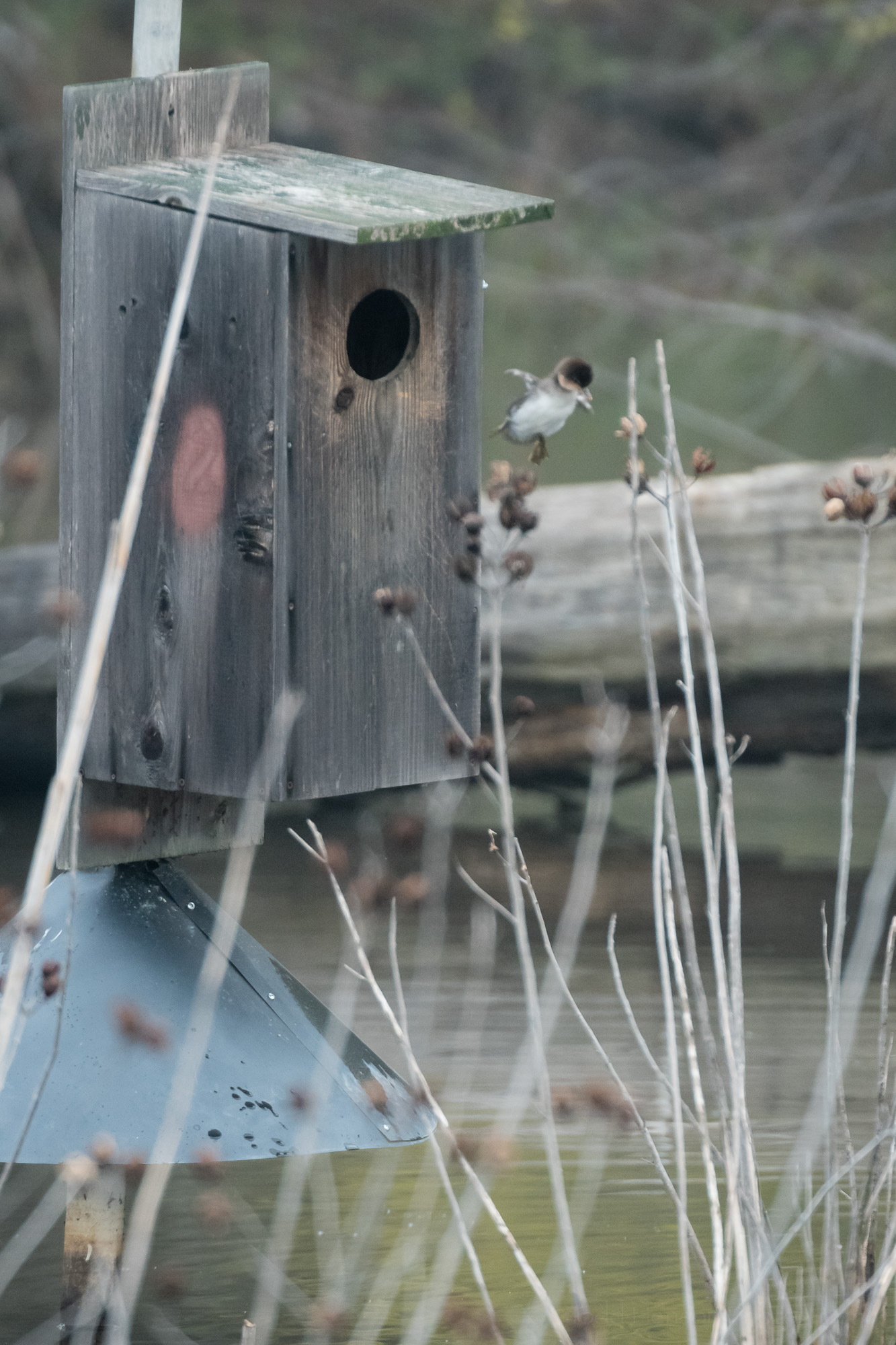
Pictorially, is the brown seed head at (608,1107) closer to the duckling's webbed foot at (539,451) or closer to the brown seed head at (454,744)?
the brown seed head at (454,744)

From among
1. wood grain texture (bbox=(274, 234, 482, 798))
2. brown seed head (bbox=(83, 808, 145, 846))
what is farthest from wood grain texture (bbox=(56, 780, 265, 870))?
wood grain texture (bbox=(274, 234, 482, 798))

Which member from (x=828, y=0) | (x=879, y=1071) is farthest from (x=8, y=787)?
(x=828, y=0)

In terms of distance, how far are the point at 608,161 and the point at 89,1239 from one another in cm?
1942

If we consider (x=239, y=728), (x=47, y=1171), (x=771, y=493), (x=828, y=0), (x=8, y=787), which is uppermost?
(x=828, y=0)

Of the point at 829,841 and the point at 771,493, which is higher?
the point at 771,493

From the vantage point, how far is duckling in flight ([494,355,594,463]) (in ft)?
11.1

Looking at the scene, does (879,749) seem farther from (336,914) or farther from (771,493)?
(336,914)

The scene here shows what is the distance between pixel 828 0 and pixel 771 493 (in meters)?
9.01

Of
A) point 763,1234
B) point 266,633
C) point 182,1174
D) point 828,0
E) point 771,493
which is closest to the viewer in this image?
point 763,1234

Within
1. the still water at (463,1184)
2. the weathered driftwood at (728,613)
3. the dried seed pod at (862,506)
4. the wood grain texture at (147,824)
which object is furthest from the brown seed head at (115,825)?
the weathered driftwood at (728,613)

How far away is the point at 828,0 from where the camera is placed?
1459cm

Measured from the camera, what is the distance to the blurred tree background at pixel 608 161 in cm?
1471

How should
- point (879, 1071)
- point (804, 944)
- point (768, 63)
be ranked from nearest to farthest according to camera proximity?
point (879, 1071), point (804, 944), point (768, 63)

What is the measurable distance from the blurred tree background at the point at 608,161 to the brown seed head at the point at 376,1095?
27.1 ft
